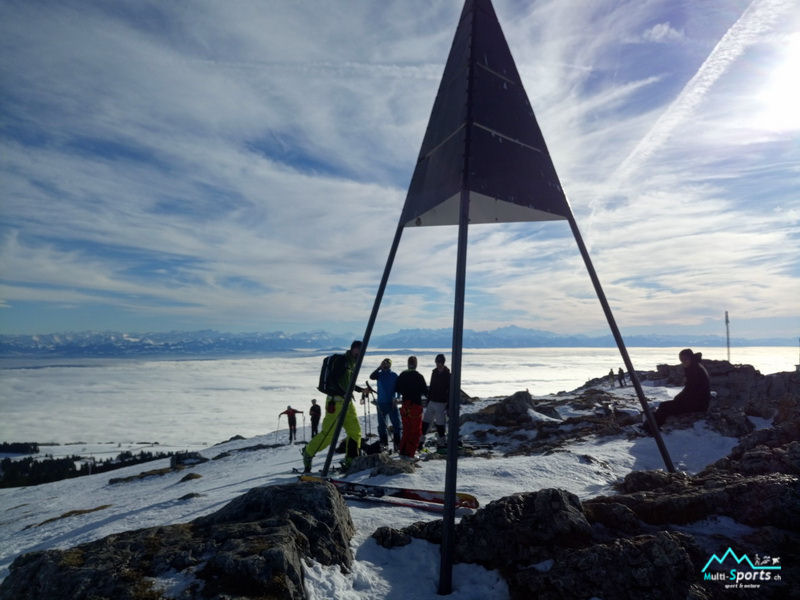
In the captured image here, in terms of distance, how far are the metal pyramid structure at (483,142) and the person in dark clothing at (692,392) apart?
464cm

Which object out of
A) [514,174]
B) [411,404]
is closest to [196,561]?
[514,174]

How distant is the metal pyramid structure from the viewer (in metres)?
5.66

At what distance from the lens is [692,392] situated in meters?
8.48

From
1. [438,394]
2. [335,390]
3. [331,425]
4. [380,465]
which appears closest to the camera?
[380,465]

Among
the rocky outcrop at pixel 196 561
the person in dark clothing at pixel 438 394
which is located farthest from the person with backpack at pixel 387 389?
the rocky outcrop at pixel 196 561

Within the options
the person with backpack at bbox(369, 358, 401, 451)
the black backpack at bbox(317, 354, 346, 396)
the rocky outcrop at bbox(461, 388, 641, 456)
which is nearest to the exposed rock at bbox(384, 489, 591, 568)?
the black backpack at bbox(317, 354, 346, 396)

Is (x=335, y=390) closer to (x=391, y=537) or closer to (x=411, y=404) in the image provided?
(x=411, y=404)

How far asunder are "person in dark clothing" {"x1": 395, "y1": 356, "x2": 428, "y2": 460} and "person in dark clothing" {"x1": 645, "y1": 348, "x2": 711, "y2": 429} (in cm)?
A: 511

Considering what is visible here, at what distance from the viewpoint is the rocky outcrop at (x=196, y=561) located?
334cm

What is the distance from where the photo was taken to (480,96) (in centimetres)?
596

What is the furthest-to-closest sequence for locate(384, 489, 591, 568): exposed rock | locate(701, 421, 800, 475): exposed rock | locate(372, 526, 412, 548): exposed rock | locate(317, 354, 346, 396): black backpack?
locate(317, 354, 346, 396): black backpack, locate(701, 421, 800, 475): exposed rock, locate(372, 526, 412, 548): exposed rock, locate(384, 489, 591, 568): exposed rock

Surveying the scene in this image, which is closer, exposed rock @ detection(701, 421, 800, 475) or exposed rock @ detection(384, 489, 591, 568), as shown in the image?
exposed rock @ detection(384, 489, 591, 568)

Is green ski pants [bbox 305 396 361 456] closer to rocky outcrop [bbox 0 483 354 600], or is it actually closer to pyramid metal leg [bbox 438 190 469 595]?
rocky outcrop [bbox 0 483 354 600]

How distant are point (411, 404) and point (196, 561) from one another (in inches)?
278
